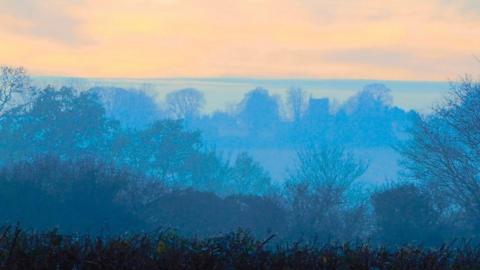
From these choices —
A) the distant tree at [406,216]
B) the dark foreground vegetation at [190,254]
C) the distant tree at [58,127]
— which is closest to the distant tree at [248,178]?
the distant tree at [58,127]

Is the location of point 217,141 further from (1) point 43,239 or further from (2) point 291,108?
(1) point 43,239

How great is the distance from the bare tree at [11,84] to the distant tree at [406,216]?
4054 cm

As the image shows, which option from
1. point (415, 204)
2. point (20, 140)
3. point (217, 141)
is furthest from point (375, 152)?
point (415, 204)

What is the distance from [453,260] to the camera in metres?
6.28

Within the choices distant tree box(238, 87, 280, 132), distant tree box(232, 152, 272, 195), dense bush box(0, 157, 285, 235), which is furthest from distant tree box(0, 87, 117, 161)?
distant tree box(238, 87, 280, 132)

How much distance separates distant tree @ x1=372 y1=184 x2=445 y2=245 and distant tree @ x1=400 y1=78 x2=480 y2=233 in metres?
1.95

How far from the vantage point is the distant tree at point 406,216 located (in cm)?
3375

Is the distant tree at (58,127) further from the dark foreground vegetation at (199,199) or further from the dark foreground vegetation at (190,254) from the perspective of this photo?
the dark foreground vegetation at (190,254)

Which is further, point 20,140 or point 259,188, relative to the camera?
point 259,188

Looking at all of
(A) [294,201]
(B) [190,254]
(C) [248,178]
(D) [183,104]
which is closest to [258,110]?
(D) [183,104]

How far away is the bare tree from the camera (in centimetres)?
6688

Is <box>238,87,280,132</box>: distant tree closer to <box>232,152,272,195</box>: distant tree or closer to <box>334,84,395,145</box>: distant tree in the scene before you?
<box>334,84,395,145</box>: distant tree

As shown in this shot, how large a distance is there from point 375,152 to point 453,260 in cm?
9662

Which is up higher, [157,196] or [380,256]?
[380,256]
